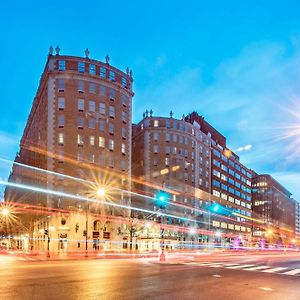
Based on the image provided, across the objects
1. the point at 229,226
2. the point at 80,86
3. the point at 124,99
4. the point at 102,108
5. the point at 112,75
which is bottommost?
the point at 229,226

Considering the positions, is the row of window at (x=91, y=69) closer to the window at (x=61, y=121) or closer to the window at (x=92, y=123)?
the window at (x=92, y=123)

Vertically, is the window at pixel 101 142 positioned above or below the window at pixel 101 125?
below

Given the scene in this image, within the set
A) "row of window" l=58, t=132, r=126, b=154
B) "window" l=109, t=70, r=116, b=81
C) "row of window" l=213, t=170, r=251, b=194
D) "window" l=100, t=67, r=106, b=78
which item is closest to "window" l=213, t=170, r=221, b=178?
"row of window" l=213, t=170, r=251, b=194

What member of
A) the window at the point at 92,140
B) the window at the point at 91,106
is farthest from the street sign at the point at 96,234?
the window at the point at 91,106

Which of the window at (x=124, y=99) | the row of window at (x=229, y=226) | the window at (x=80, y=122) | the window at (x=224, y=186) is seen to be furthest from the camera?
the window at (x=224, y=186)

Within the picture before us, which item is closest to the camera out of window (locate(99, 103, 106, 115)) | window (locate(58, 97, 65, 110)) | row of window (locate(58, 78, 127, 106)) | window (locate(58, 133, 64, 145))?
window (locate(58, 133, 64, 145))

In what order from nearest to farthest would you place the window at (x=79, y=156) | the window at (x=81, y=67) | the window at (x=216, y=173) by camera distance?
the window at (x=79, y=156) < the window at (x=81, y=67) < the window at (x=216, y=173)

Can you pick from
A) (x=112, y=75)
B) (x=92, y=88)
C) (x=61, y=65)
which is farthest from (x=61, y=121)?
(x=112, y=75)

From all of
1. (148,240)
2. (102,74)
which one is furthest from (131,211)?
(102,74)

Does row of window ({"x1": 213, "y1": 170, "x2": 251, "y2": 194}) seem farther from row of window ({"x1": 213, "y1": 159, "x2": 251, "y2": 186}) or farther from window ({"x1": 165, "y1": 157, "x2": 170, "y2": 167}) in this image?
window ({"x1": 165, "y1": 157, "x2": 170, "y2": 167})

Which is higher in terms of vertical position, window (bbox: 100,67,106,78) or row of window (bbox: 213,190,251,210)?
window (bbox: 100,67,106,78)

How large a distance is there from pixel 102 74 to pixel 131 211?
26319 mm

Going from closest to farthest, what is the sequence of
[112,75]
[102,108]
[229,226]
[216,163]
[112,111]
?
[102,108], [112,111], [112,75], [216,163], [229,226]

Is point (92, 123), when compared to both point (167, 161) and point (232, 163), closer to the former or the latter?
point (167, 161)
